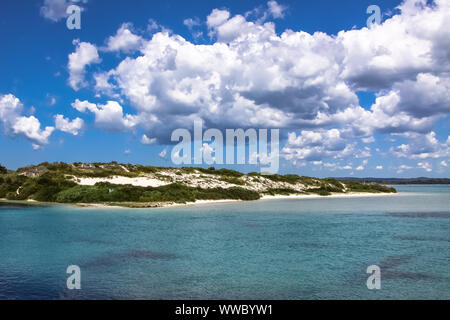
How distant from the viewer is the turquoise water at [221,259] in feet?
51.7

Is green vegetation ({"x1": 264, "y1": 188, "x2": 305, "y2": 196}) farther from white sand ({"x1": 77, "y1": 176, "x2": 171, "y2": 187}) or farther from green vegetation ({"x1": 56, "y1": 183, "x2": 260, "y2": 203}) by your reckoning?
white sand ({"x1": 77, "y1": 176, "x2": 171, "y2": 187})

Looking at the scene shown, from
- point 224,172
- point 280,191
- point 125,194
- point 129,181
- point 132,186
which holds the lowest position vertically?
point 280,191

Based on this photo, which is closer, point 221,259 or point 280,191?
point 221,259

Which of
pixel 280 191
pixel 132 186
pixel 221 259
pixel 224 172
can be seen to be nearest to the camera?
pixel 221 259

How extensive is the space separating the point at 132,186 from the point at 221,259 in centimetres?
5004

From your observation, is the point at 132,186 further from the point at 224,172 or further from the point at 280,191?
the point at 224,172

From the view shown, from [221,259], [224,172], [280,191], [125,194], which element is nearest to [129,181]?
[125,194]

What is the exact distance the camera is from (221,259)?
21.7m

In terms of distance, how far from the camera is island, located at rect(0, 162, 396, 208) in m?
62.3

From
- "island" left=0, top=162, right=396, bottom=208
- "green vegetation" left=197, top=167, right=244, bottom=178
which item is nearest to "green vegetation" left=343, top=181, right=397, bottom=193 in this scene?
"island" left=0, top=162, right=396, bottom=208

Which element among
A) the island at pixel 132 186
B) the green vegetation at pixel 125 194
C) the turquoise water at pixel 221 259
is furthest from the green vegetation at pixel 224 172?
the turquoise water at pixel 221 259

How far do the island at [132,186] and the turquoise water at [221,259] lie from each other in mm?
24508
